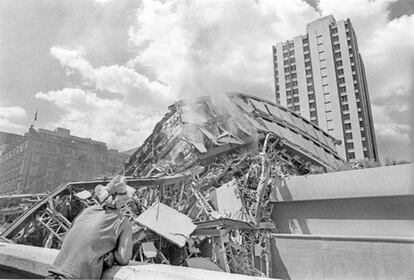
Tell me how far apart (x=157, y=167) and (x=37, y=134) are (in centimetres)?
450

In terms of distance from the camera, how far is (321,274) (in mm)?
4570

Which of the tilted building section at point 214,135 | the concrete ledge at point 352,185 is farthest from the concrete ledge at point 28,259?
the tilted building section at point 214,135

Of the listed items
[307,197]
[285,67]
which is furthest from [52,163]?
[285,67]

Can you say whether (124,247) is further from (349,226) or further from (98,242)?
(349,226)

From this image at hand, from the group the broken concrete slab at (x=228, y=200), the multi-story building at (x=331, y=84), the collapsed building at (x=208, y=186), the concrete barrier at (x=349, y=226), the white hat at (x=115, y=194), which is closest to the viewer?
the white hat at (x=115, y=194)

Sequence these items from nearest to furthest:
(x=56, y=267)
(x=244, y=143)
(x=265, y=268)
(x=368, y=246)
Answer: (x=56, y=267)
(x=368, y=246)
(x=265, y=268)
(x=244, y=143)

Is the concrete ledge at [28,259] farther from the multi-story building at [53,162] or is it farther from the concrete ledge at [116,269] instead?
the multi-story building at [53,162]

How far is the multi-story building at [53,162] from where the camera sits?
9.73 meters

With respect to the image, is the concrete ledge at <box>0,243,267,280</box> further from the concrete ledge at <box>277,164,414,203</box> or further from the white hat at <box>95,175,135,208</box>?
the concrete ledge at <box>277,164,414,203</box>

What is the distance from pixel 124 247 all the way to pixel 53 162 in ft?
34.4

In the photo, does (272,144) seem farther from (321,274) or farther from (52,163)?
(52,163)

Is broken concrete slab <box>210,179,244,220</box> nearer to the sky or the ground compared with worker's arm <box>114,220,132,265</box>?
nearer to the sky

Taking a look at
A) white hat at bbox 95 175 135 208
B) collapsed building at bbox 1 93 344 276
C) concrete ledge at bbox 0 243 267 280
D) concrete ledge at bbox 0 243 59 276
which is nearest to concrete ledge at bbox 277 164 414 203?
collapsed building at bbox 1 93 344 276

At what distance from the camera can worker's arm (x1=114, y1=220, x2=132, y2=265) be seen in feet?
4.42
